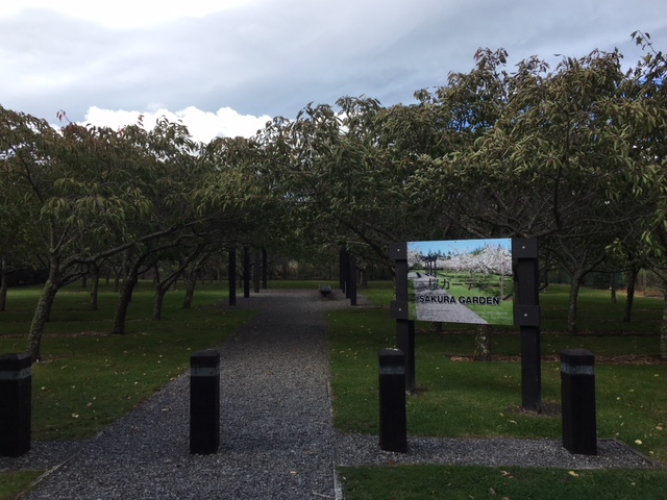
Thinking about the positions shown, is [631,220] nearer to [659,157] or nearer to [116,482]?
[659,157]

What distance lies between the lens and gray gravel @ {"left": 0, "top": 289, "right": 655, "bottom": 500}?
4.21 m

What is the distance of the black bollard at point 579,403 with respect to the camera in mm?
5023

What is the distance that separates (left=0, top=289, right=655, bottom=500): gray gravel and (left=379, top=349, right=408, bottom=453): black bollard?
0.12 m

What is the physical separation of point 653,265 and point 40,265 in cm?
2381

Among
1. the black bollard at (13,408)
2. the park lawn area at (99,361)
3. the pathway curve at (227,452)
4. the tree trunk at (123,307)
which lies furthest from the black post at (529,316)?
the tree trunk at (123,307)

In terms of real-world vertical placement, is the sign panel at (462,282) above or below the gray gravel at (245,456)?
above

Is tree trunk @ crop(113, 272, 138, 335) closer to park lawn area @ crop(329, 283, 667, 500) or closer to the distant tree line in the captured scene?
the distant tree line

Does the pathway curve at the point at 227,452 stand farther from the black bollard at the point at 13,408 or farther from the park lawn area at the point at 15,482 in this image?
the black bollard at the point at 13,408

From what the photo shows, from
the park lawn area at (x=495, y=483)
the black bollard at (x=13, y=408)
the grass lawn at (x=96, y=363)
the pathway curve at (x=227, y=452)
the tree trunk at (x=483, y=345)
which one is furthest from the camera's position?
the tree trunk at (x=483, y=345)

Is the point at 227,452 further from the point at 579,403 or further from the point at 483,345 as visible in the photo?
the point at 483,345

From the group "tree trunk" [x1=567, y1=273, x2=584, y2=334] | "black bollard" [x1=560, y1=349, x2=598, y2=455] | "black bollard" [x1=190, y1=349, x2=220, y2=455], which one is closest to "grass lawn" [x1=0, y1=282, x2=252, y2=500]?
"black bollard" [x1=190, y1=349, x2=220, y2=455]

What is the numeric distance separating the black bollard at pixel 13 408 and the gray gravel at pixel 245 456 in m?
0.13

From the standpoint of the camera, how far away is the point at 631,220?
9.66 meters

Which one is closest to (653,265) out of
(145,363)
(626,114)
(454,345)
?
(454,345)
